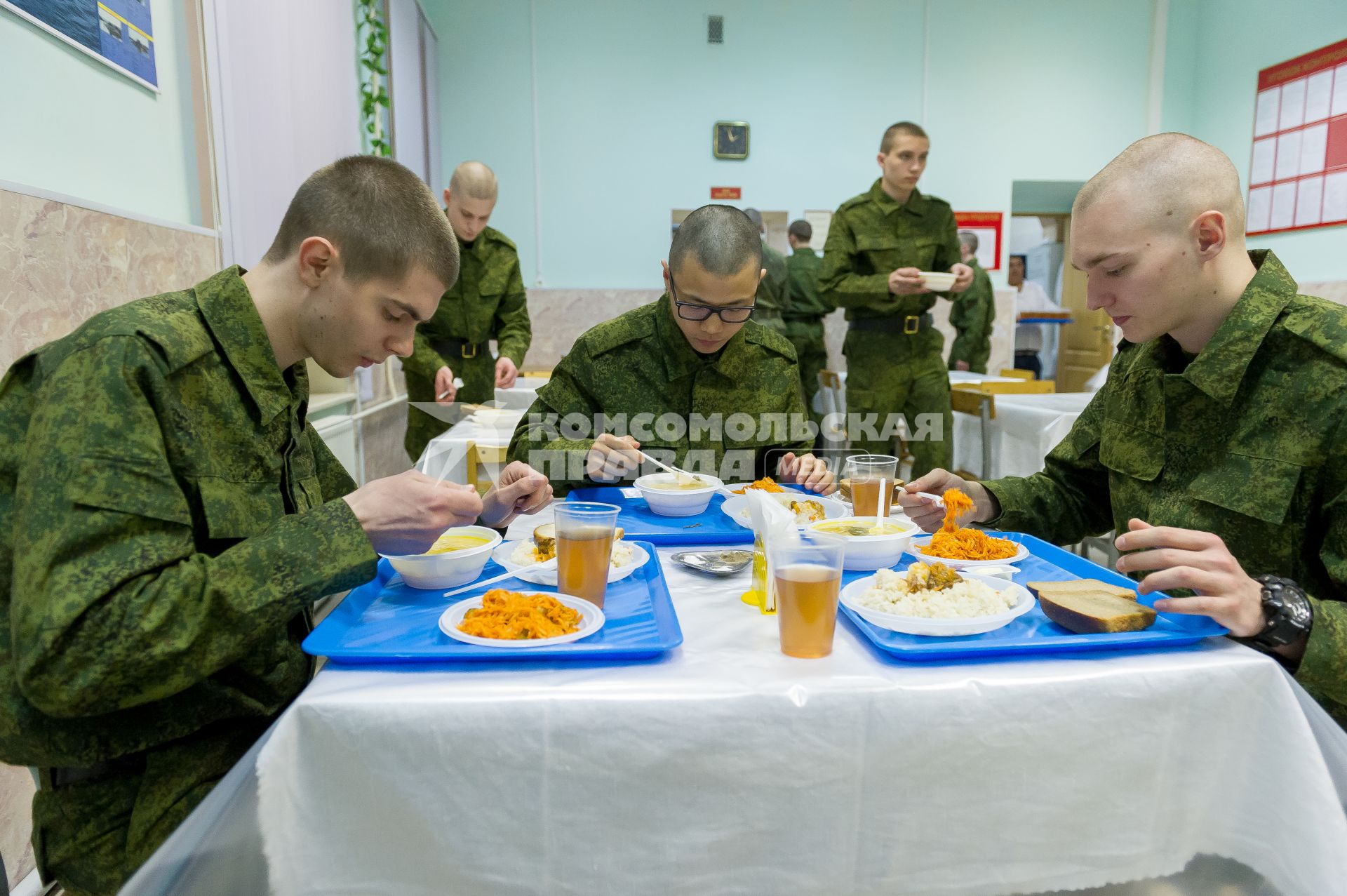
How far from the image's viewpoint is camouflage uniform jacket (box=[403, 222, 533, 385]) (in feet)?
14.6

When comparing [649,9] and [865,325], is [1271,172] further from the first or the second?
[649,9]

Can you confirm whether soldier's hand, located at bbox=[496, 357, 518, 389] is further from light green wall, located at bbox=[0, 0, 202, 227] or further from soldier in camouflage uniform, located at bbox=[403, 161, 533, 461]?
light green wall, located at bbox=[0, 0, 202, 227]

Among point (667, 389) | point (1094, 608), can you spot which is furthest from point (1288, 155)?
point (1094, 608)

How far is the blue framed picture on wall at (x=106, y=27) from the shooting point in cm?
189

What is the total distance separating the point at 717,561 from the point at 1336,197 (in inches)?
258

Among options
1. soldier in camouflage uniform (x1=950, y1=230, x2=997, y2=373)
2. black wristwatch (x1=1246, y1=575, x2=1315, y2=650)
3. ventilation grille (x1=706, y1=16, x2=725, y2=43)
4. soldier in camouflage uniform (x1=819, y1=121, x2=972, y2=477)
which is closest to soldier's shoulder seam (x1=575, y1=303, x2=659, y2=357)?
black wristwatch (x1=1246, y1=575, x2=1315, y2=650)

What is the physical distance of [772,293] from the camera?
6145mm

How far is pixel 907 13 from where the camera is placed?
6.96 meters

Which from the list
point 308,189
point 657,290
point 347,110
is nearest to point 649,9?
point 657,290

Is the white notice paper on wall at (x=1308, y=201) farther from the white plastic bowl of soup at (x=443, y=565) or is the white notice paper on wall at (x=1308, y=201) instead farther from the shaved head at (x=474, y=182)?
the white plastic bowl of soup at (x=443, y=565)

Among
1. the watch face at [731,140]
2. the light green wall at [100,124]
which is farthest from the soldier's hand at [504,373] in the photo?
the watch face at [731,140]

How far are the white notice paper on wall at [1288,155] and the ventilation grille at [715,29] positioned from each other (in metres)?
4.30

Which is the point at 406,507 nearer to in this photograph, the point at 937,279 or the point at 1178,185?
the point at 1178,185

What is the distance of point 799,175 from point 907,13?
1.60 meters
